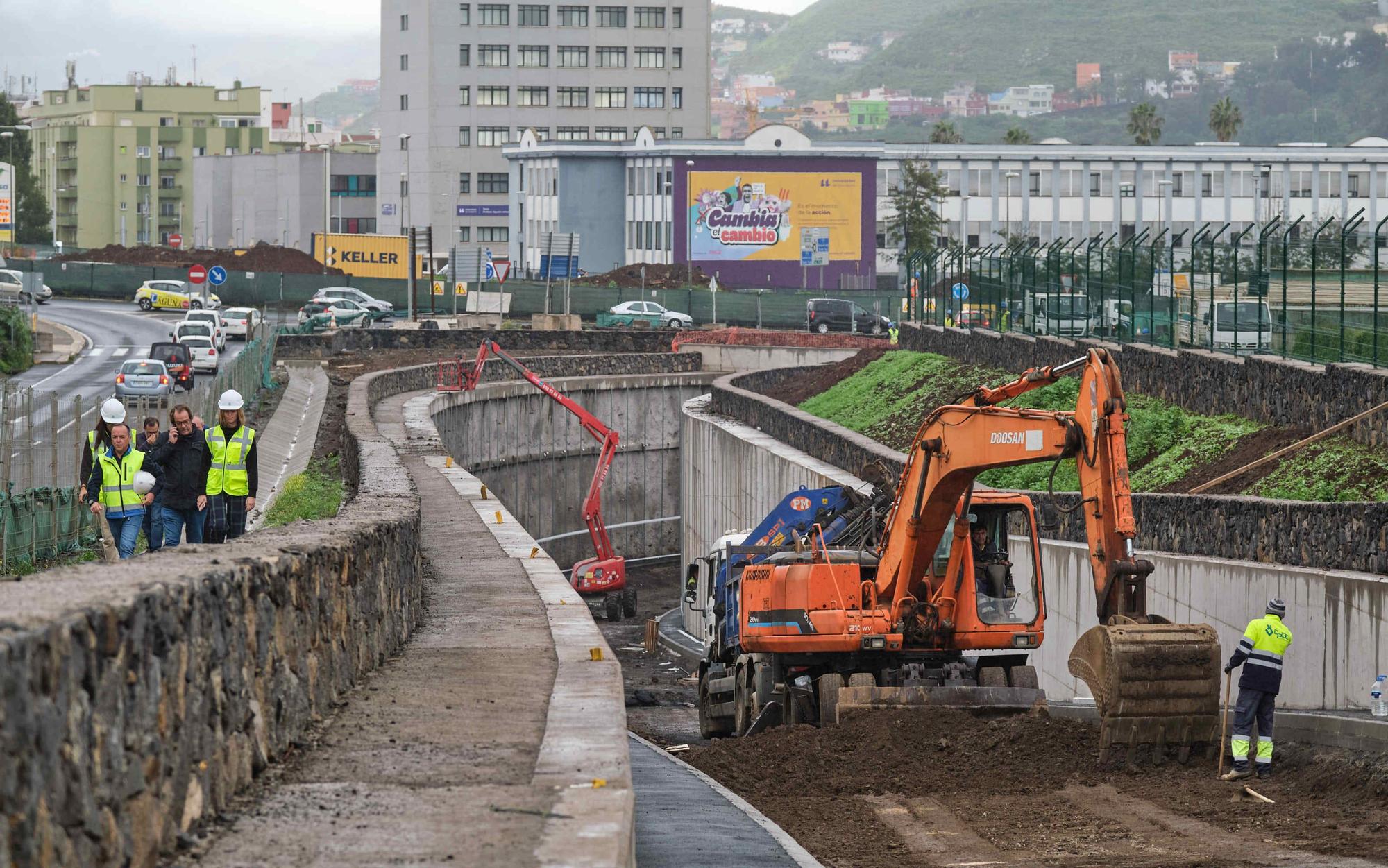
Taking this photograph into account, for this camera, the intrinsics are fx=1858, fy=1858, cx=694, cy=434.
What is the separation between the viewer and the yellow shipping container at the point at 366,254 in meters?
107

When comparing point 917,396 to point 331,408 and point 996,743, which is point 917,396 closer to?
point 331,408

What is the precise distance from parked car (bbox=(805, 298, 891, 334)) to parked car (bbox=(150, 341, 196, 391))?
2690 cm

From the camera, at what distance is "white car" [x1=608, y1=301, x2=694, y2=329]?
258 feet

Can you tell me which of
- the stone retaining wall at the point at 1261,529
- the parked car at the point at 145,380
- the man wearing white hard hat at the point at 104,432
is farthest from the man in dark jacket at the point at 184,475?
the parked car at the point at 145,380

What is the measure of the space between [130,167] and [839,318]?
388 ft

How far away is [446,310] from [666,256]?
13.6 m

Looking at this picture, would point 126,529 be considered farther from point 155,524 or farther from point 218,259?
point 218,259

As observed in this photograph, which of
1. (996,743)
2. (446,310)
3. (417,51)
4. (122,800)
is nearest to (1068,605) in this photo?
(996,743)

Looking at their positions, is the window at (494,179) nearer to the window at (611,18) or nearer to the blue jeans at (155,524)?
the window at (611,18)

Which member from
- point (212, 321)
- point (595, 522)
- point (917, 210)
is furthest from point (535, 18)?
point (595, 522)

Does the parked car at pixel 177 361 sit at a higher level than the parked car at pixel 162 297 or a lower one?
lower

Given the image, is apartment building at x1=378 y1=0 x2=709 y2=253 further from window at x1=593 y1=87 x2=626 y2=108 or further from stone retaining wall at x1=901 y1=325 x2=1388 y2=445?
stone retaining wall at x1=901 y1=325 x2=1388 y2=445

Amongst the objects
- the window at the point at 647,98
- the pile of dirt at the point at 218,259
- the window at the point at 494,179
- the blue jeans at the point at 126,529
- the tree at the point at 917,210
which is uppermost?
the window at the point at 647,98

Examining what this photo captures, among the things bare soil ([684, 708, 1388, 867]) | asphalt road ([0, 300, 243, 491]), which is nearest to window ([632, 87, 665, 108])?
asphalt road ([0, 300, 243, 491])
